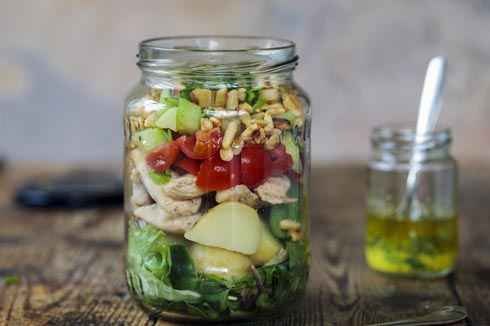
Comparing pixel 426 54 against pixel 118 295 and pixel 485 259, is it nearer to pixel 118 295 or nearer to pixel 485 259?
pixel 485 259

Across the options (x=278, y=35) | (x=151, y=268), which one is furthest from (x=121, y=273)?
(x=278, y=35)

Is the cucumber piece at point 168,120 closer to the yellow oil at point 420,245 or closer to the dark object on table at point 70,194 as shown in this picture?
the yellow oil at point 420,245

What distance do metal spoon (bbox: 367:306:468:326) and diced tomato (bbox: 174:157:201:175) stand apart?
30 centimetres

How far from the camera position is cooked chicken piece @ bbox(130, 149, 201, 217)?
1058 mm

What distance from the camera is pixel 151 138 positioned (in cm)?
108

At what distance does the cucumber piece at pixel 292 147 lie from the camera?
109cm

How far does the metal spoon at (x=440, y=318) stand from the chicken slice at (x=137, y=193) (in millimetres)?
320

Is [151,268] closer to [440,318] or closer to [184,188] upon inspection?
[184,188]

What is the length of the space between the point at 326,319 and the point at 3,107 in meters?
1.47

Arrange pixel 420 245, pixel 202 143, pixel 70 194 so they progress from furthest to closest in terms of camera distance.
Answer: pixel 70 194 → pixel 420 245 → pixel 202 143

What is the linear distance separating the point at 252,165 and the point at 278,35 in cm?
125

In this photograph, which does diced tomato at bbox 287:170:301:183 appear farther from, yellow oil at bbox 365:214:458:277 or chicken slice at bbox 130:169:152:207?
yellow oil at bbox 365:214:458:277

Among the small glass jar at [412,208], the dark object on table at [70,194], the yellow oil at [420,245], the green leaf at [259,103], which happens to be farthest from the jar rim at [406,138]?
the dark object on table at [70,194]

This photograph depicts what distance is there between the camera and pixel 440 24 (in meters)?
2.25
